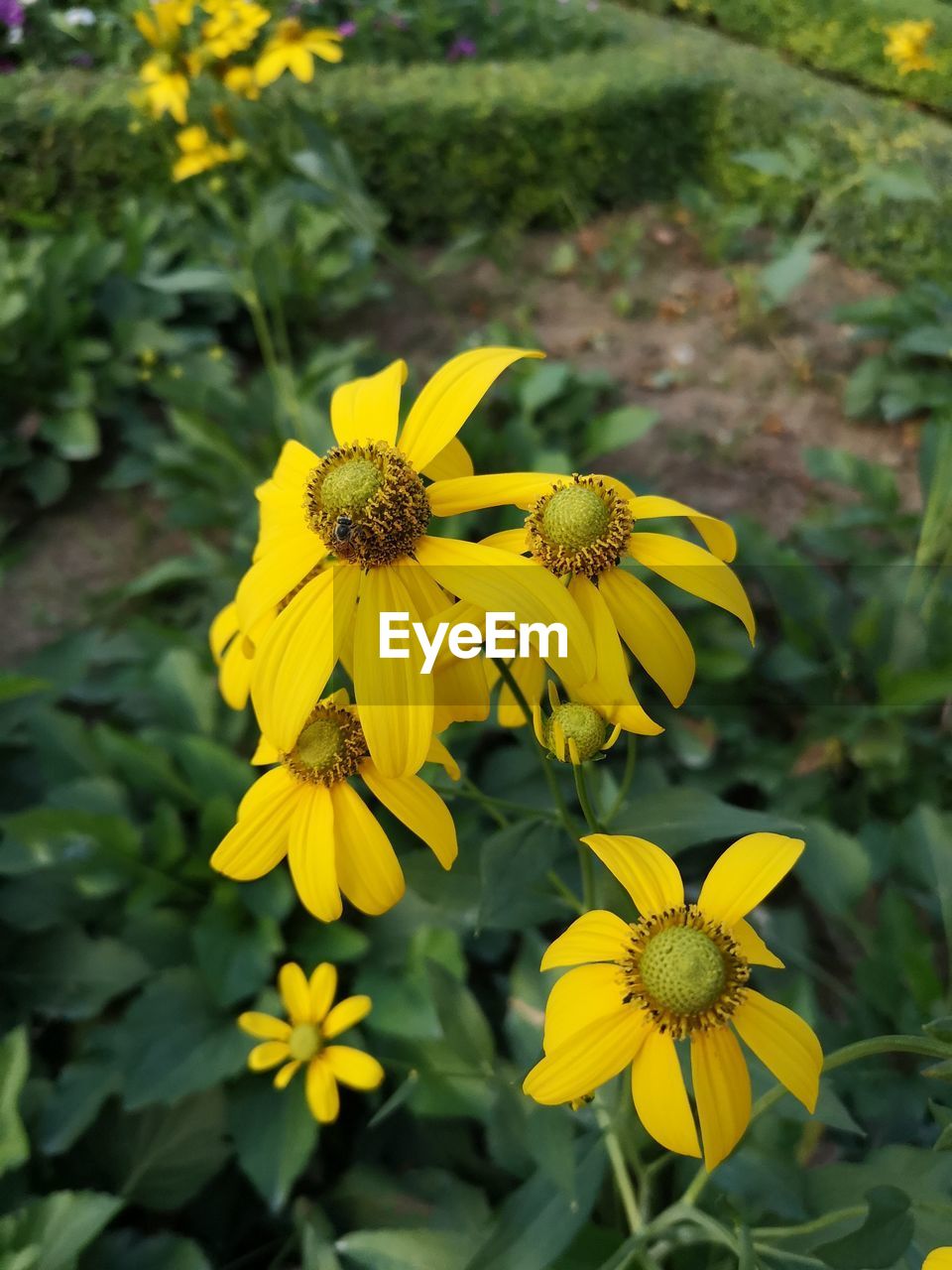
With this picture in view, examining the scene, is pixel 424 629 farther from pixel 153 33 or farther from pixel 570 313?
pixel 570 313

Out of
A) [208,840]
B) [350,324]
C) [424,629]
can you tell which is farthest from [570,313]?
[424,629]

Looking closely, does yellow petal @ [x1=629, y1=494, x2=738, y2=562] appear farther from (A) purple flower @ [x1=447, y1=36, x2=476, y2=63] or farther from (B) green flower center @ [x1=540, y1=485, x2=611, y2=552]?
(A) purple flower @ [x1=447, y1=36, x2=476, y2=63]

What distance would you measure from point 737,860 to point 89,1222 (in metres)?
1.42

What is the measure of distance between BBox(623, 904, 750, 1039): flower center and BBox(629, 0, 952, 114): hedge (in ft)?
18.3

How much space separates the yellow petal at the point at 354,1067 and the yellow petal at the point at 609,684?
32.6 inches

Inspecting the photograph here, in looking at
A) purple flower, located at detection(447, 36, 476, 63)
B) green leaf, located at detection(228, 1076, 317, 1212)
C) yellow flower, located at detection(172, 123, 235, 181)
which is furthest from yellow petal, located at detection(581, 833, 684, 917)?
purple flower, located at detection(447, 36, 476, 63)

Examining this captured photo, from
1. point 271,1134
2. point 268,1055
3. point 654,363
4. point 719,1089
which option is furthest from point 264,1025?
point 654,363

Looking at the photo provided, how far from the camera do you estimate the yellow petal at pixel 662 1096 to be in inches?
29.6

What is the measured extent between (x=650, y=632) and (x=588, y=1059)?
38 cm

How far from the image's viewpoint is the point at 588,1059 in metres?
0.77

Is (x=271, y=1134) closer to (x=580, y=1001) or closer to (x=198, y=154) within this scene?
(x=580, y=1001)

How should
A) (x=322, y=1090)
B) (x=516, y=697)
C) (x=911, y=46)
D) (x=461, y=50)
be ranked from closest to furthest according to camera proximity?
1. (x=516, y=697)
2. (x=322, y=1090)
3. (x=911, y=46)
4. (x=461, y=50)

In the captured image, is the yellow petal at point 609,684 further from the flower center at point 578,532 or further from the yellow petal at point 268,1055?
the yellow petal at point 268,1055

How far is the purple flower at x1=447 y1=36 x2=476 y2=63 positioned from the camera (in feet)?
19.3
